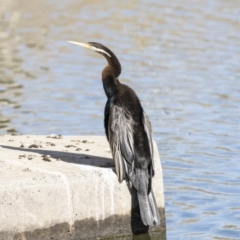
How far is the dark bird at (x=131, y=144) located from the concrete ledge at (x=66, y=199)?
0.14m

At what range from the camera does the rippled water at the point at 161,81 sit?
8.68 meters

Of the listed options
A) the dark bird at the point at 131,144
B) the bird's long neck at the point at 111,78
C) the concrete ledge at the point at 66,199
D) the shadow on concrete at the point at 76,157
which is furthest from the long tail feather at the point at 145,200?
the bird's long neck at the point at 111,78

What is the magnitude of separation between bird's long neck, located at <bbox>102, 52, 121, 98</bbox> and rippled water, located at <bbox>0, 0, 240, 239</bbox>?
4.45 feet

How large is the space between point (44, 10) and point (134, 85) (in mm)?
7804

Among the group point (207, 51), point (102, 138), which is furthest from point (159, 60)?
point (102, 138)

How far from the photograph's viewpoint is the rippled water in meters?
8.68

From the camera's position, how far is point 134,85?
527 inches

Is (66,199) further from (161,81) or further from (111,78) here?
(161,81)

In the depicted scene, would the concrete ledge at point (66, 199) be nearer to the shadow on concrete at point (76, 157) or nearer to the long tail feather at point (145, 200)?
the shadow on concrete at point (76, 157)

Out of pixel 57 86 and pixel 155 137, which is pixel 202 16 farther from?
pixel 155 137

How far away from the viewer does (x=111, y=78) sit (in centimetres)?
714

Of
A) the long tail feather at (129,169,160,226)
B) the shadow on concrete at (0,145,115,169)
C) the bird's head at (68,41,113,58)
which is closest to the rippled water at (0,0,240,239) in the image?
the long tail feather at (129,169,160,226)

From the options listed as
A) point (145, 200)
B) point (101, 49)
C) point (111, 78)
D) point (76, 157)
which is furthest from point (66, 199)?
point (101, 49)

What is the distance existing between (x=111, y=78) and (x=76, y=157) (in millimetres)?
751
